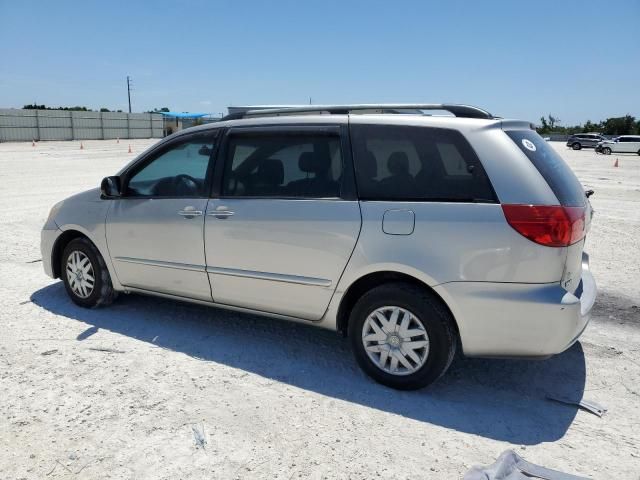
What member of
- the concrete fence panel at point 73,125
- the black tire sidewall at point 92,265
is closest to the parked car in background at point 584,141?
the concrete fence panel at point 73,125

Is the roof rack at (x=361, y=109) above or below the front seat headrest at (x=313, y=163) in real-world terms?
above

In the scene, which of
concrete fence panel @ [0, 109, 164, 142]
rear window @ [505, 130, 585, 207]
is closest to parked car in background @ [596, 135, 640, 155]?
rear window @ [505, 130, 585, 207]

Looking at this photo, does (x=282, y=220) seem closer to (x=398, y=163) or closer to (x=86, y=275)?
(x=398, y=163)

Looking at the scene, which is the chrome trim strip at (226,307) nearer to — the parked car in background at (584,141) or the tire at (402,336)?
the tire at (402,336)

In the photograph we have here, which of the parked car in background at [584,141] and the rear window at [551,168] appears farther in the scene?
the parked car in background at [584,141]

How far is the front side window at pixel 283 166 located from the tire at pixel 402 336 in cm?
80

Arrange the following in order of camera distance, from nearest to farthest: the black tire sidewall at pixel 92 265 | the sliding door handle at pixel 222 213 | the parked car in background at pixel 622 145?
the sliding door handle at pixel 222 213, the black tire sidewall at pixel 92 265, the parked car in background at pixel 622 145

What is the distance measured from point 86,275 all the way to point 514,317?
374cm

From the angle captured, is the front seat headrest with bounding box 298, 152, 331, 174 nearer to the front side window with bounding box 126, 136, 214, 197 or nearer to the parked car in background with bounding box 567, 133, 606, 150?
the front side window with bounding box 126, 136, 214, 197

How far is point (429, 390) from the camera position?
3.41 meters

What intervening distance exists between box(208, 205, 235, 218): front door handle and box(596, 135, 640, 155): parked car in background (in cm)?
4471

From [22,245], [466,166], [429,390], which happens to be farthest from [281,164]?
[22,245]

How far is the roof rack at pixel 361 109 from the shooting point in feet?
11.1

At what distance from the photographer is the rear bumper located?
9.71 feet
